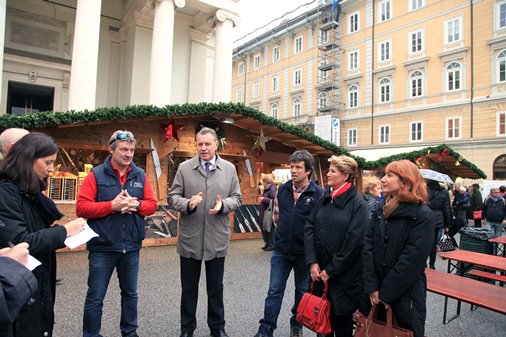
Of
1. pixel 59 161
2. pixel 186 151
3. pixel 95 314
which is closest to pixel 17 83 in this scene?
pixel 59 161

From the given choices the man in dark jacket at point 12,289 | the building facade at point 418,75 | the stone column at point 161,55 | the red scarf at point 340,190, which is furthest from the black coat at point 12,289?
the building facade at point 418,75

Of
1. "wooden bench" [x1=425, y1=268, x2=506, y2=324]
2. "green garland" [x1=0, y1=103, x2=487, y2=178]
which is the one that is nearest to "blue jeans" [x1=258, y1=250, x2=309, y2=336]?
"wooden bench" [x1=425, y1=268, x2=506, y2=324]

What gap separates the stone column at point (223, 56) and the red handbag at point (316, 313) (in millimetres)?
13900

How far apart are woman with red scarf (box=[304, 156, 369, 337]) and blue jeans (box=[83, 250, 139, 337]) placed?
1757 mm

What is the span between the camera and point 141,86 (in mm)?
17047

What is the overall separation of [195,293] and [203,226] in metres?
0.72

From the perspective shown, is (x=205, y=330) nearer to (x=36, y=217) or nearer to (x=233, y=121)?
(x=36, y=217)

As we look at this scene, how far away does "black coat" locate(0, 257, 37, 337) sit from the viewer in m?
1.34

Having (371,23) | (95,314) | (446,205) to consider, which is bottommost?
(95,314)

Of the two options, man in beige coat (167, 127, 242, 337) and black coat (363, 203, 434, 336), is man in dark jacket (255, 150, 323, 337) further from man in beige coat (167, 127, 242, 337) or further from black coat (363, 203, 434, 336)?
Answer: black coat (363, 203, 434, 336)

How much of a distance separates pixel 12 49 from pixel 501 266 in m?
18.7

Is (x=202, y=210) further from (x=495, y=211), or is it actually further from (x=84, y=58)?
(x=495, y=211)

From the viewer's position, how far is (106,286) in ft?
10.7

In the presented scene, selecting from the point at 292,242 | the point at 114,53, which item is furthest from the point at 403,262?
the point at 114,53
